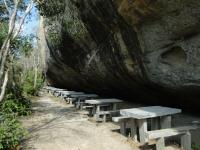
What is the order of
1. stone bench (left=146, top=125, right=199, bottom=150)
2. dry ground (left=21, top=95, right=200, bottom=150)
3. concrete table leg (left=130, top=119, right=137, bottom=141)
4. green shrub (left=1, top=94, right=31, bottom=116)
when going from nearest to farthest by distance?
stone bench (left=146, top=125, right=199, bottom=150)
dry ground (left=21, top=95, right=200, bottom=150)
concrete table leg (left=130, top=119, right=137, bottom=141)
green shrub (left=1, top=94, right=31, bottom=116)

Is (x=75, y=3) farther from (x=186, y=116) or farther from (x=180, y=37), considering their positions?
(x=186, y=116)

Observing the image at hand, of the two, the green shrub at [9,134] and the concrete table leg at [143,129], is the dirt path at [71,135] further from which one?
the green shrub at [9,134]

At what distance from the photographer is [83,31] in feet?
41.2

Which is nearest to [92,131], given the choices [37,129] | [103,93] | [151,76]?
[37,129]

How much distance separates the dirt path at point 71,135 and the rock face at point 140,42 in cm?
216

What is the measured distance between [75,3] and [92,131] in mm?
4802

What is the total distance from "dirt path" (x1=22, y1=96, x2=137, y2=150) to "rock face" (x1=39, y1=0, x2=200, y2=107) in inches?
84.9

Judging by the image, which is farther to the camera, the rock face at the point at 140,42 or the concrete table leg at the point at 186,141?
the rock face at the point at 140,42

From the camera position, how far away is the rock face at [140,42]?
8.30 metres

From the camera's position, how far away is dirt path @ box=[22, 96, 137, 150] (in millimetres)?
8211

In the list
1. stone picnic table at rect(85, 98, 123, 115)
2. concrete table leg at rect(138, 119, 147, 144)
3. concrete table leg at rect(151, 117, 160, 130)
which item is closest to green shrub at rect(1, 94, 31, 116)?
stone picnic table at rect(85, 98, 123, 115)

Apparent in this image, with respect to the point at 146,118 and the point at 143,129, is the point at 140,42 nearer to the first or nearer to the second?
the point at 146,118

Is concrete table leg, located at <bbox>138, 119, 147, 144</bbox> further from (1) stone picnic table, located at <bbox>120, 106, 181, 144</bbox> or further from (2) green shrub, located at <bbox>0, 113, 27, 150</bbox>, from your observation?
(2) green shrub, located at <bbox>0, 113, 27, 150</bbox>

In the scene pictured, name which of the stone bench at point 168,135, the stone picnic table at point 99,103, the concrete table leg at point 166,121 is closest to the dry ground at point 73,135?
the stone bench at point 168,135
